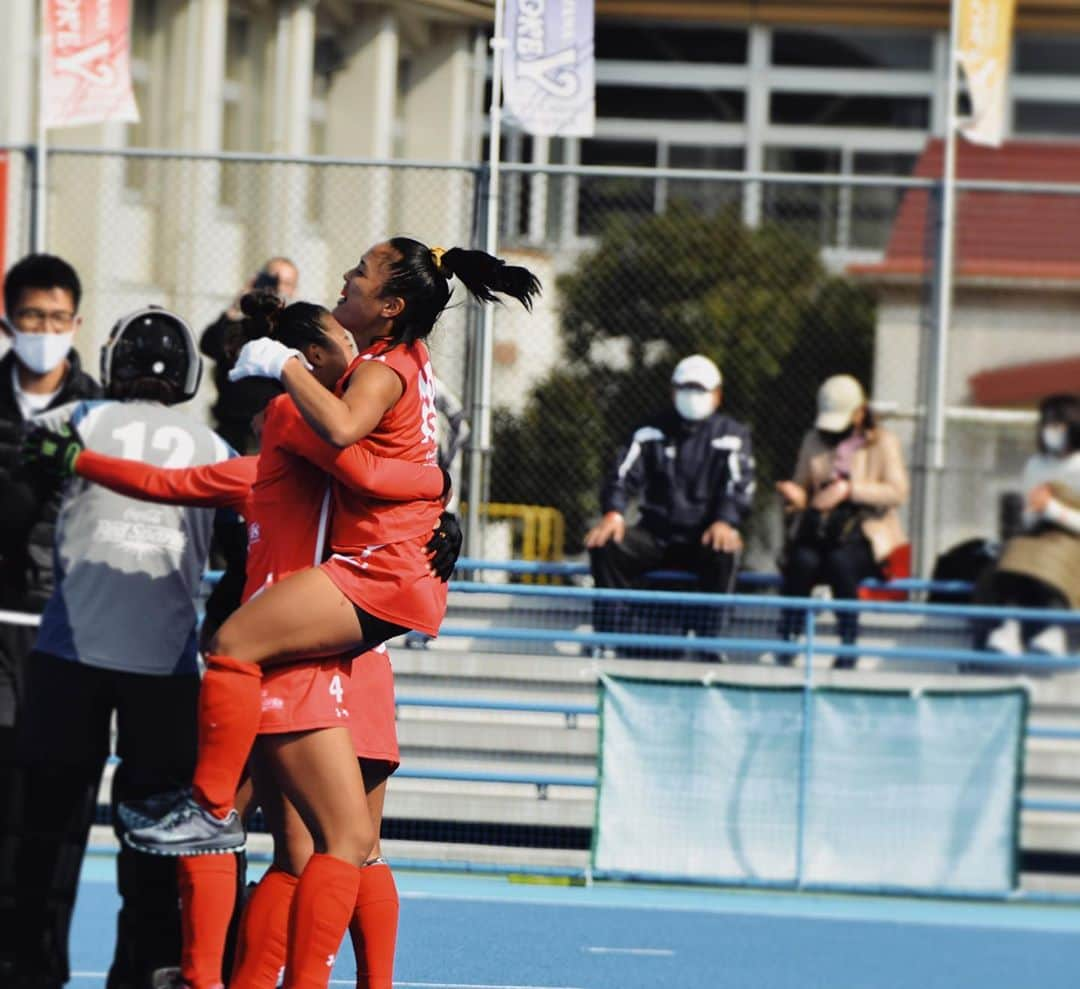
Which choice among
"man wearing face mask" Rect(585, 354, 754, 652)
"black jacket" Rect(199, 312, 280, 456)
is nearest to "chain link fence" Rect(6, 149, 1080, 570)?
"man wearing face mask" Rect(585, 354, 754, 652)

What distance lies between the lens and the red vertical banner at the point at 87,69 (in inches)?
463

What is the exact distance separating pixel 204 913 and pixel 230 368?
1.62 metres

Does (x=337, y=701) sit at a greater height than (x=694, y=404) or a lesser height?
lesser

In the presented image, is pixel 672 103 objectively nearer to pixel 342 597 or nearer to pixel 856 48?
pixel 856 48

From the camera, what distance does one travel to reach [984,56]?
12.8m

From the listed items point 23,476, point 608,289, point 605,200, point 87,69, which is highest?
point 87,69

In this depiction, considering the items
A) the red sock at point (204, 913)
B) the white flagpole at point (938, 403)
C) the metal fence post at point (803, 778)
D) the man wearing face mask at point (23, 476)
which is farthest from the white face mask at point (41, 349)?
the white flagpole at point (938, 403)

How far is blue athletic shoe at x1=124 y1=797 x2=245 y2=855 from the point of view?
5.25 meters

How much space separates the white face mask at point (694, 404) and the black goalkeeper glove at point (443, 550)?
574 centimetres

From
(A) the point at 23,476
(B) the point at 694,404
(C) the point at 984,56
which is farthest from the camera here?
(C) the point at 984,56

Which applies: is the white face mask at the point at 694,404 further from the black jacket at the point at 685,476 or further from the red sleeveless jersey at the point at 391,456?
the red sleeveless jersey at the point at 391,456

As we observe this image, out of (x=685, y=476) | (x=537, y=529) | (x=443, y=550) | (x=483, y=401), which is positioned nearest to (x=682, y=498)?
(x=685, y=476)

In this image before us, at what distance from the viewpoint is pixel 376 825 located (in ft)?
17.5

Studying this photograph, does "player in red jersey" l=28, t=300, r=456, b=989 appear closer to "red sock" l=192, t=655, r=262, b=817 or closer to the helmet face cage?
"red sock" l=192, t=655, r=262, b=817
